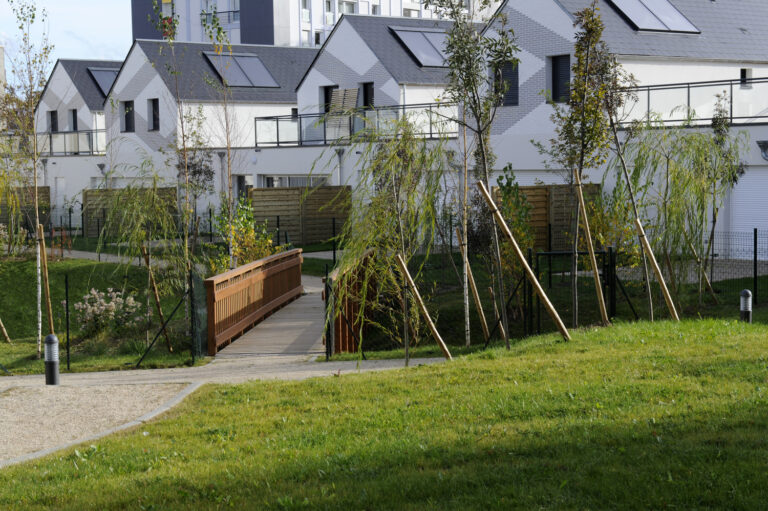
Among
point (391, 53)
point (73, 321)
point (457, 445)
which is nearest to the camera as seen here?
point (457, 445)

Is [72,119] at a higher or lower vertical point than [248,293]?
higher

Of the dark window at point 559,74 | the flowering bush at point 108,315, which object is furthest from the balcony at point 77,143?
→ the flowering bush at point 108,315

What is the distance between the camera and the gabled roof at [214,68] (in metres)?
41.5

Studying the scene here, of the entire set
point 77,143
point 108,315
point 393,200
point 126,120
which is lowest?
point 108,315

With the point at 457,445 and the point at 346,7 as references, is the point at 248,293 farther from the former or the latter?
the point at 346,7

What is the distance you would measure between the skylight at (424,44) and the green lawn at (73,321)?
16181 millimetres

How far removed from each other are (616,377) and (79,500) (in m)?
5.59

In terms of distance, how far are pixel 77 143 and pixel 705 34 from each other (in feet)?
101

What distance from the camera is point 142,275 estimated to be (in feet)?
80.2

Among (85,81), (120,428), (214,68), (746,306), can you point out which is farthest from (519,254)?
(85,81)

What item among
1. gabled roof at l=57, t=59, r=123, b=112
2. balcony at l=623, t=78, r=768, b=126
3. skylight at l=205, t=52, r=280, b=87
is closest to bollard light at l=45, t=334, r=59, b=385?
balcony at l=623, t=78, r=768, b=126

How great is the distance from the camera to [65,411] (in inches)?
403

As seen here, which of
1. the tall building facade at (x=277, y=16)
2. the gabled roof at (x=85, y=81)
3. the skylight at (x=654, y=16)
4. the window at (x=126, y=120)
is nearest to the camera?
the skylight at (x=654, y=16)

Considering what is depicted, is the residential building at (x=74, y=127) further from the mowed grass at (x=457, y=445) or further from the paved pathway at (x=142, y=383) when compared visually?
the mowed grass at (x=457, y=445)
